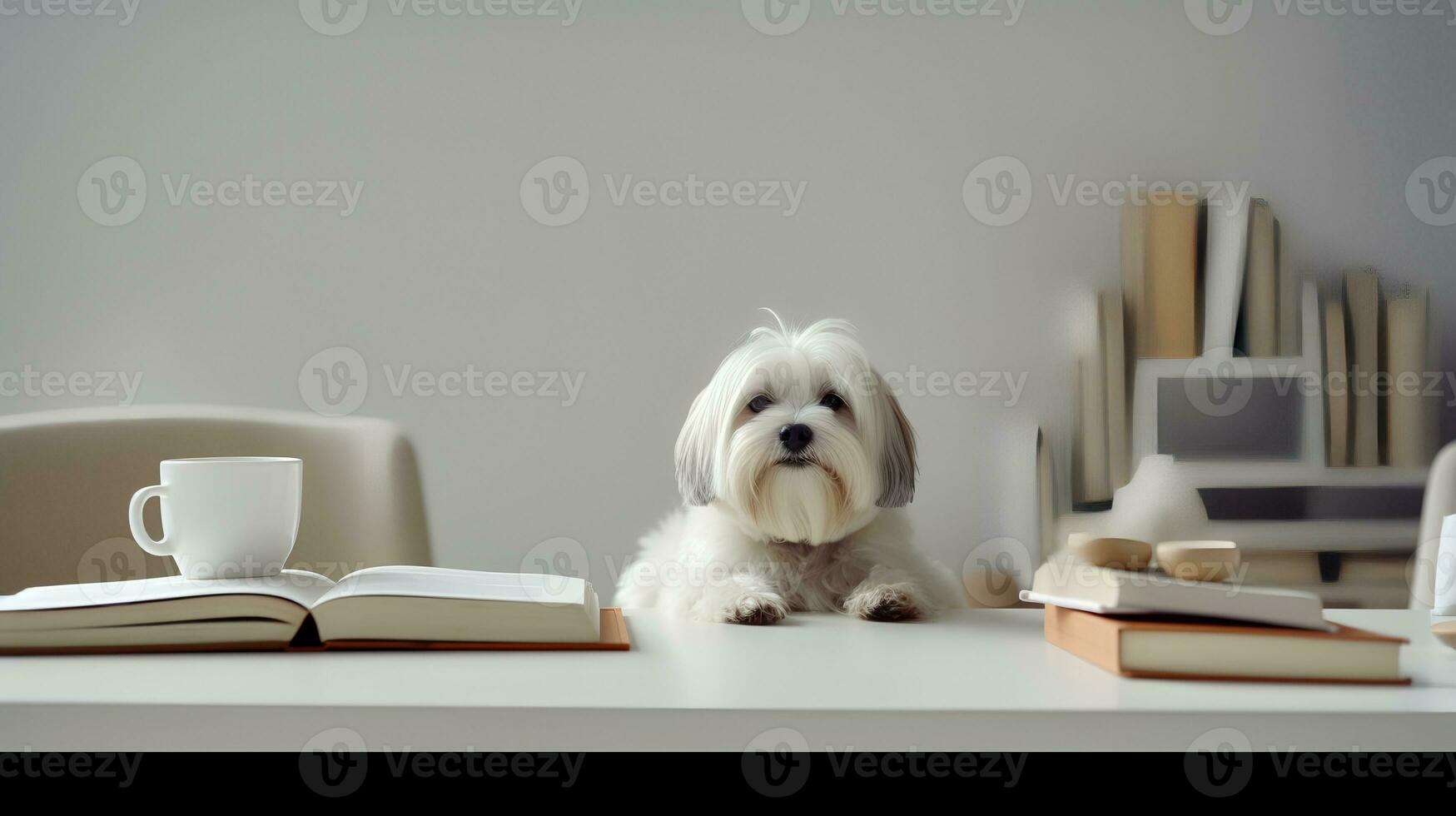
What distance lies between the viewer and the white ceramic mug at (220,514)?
1.11 metres

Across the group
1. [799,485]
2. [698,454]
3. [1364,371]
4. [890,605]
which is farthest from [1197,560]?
[1364,371]

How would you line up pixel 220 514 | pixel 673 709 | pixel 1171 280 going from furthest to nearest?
pixel 1171 280
pixel 220 514
pixel 673 709

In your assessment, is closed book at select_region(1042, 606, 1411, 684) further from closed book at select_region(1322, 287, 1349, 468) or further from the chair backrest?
closed book at select_region(1322, 287, 1349, 468)

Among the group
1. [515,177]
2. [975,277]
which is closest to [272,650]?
[515,177]

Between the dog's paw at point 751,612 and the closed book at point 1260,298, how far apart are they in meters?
2.19

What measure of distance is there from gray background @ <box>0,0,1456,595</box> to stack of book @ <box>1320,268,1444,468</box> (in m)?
0.18

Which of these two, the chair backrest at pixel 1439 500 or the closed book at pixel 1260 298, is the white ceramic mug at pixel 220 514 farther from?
the closed book at pixel 1260 298

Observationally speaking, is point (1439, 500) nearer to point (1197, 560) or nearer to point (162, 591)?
point (1197, 560)

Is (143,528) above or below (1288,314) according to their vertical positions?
below

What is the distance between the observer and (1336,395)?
2.93 m

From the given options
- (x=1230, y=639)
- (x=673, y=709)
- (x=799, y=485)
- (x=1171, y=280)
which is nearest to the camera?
(x=673, y=709)

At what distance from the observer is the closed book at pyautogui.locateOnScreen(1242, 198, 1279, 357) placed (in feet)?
9.61

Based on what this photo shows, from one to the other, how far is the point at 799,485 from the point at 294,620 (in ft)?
2.19

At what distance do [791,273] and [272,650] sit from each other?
223 centimetres
